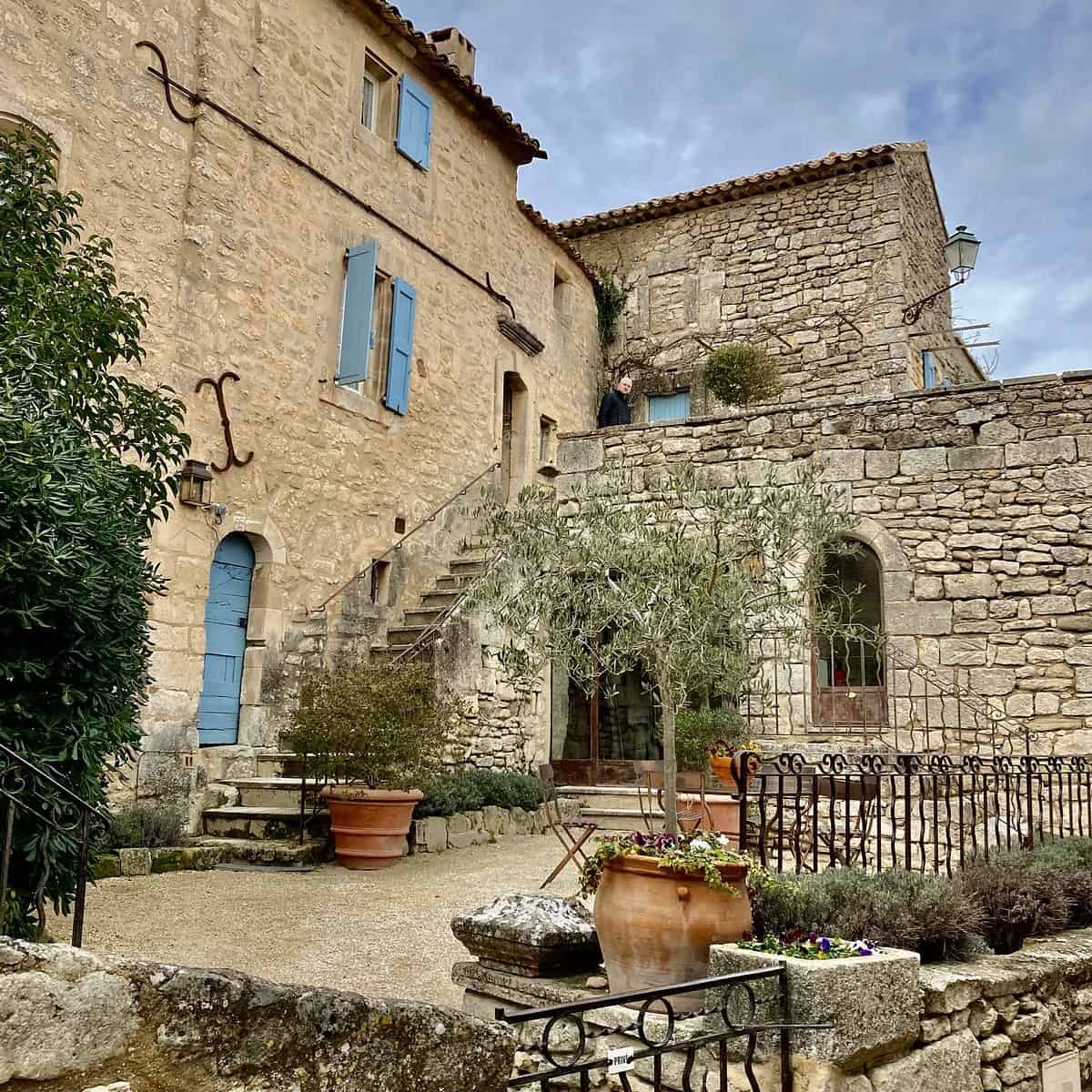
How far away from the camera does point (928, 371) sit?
1505cm

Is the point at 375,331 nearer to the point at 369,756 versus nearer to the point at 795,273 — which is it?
the point at 369,756

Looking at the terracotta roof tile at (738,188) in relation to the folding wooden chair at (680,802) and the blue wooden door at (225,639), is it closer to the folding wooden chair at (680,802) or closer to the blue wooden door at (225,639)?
the folding wooden chair at (680,802)

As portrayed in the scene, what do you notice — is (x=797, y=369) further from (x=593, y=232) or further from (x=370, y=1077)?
(x=370, y=1077)

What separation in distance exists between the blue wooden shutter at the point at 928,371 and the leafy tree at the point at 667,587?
32.0 feet

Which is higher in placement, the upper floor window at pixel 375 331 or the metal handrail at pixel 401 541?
the upper floor window at pixel 375 331

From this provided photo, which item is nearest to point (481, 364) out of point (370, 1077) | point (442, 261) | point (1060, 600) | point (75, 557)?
point (442, 261)

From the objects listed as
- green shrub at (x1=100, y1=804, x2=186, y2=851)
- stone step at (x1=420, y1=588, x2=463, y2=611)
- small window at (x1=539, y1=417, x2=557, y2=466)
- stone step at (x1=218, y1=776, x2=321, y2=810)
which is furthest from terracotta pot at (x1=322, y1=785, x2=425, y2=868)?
small window at (x1=539, y1=417, x2=557, y2=466)

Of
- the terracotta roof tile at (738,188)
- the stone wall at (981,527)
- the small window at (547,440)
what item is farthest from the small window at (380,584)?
the terracotta roof tile at (738,188)

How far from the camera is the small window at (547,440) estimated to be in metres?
15.3

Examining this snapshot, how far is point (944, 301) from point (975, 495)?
7918mm

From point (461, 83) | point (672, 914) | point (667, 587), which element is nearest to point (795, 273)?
point (461, 83)

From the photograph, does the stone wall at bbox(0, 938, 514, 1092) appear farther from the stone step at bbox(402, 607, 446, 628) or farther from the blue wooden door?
the stone step at bbox(402, 607, 446, 628)

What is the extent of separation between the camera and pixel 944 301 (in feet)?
53.0

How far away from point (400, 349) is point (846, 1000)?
9.39 metres
